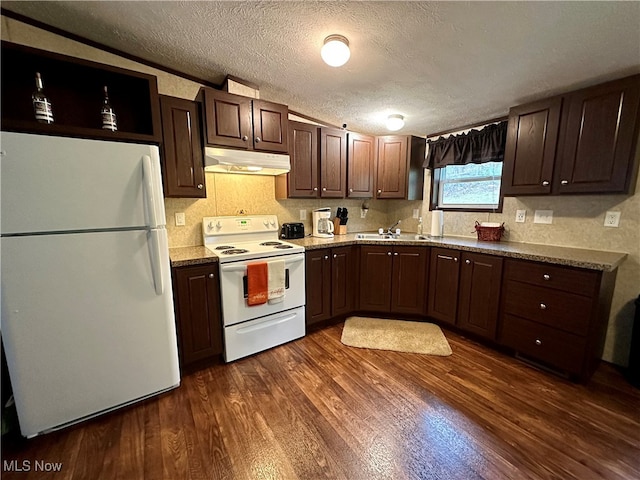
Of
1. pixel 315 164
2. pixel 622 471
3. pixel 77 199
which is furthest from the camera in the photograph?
pixel 315 164

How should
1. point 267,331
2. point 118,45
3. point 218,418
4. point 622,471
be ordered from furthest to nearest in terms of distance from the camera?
1. point 267,331
2. point 118,45
3. point 218,418
4. point 622,471

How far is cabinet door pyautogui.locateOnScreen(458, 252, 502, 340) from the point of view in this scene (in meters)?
2.27

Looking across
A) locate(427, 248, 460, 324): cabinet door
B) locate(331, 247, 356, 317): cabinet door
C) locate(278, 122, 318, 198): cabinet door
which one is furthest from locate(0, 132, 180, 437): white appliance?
locate(427, 248, 460, 324): cabinet door

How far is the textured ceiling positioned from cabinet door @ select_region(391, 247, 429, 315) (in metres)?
1.51

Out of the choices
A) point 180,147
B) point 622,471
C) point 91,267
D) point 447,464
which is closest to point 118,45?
point 180,147

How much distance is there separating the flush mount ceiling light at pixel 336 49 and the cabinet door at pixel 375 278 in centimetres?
174

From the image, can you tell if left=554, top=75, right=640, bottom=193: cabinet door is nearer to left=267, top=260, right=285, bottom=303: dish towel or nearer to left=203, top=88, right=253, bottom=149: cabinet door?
left=267, top=260, right=285, bottom=303: dish towel

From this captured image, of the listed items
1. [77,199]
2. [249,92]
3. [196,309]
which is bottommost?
[196,309]

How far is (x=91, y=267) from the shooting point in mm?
1483

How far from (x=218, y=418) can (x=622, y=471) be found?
217 centimetres

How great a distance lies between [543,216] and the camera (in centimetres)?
245

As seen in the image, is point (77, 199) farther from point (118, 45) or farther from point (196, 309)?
point (118, 45)

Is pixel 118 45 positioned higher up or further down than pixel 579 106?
higher up

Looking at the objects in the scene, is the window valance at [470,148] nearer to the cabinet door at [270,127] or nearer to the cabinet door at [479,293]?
the cabinet door at [479,293]
